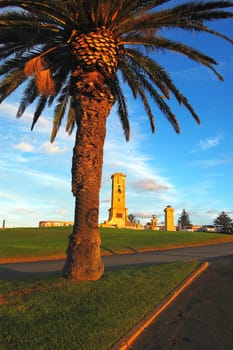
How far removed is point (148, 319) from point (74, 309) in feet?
4.69

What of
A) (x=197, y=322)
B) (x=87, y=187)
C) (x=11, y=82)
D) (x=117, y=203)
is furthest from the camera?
(x=117, y=203)

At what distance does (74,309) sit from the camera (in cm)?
667

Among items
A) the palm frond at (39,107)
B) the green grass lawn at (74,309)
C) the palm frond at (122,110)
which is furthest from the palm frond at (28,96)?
the green grass lawn at (74,309)

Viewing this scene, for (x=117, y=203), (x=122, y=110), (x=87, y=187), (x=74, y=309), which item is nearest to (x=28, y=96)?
(x=122, y=110)

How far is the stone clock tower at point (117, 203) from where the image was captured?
51250mm

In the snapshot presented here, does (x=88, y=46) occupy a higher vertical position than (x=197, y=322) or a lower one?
higher

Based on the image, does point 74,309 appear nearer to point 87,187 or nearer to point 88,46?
point 87,187

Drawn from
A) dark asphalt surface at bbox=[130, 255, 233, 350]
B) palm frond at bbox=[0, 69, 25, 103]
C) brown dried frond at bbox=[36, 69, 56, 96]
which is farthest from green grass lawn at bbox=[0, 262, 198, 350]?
palm frond at bbox=[0, 69, 25, 103]

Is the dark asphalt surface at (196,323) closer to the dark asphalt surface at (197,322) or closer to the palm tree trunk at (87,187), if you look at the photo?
the dark asphalt surface at (197,322)

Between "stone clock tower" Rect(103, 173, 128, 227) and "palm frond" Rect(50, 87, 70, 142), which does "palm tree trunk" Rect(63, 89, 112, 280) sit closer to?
"palm frond" Rect(50, 87, 70, 142)

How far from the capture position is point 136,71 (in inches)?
487

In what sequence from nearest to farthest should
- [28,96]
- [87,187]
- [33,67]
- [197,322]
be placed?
[197,322] < [33,67] < [87,187] < [28,96]

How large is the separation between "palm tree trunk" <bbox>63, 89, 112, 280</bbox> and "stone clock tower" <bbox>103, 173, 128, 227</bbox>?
4132cm

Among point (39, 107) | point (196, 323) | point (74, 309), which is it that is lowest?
point (196, 323)
